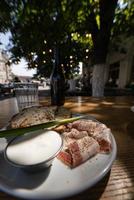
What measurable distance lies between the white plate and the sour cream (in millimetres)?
44

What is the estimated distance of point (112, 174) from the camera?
369mm

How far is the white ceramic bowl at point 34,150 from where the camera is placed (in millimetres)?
285

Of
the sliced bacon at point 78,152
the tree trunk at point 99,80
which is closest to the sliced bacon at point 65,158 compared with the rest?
the sliced bacon at point 78,152

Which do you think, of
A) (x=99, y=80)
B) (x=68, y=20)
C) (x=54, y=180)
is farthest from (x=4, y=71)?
(x=54, y=180)

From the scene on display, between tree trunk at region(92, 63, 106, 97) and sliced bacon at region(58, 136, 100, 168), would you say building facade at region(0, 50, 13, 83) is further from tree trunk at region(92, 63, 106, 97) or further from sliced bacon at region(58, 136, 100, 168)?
sliced bacon at region(58, 136, 100, 168)

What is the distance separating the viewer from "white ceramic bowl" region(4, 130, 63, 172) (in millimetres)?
285

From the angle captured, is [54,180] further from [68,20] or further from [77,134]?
[68,20]

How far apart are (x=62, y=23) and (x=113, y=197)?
9.27 ft

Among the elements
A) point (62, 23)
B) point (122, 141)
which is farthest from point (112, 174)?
point (62, 23)

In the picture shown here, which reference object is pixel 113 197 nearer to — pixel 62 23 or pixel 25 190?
pixel 25 190

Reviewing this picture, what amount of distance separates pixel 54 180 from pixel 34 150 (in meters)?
0.08

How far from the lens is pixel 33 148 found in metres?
0.32

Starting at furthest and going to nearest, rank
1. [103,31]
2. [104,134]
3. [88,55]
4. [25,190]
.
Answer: [88,55] < [103,31] < [104,134] < [25,190]

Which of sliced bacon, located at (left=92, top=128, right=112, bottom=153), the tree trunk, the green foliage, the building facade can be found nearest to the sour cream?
sliced bacon, located at (left=92, top=128, right=112, bottom=153)
